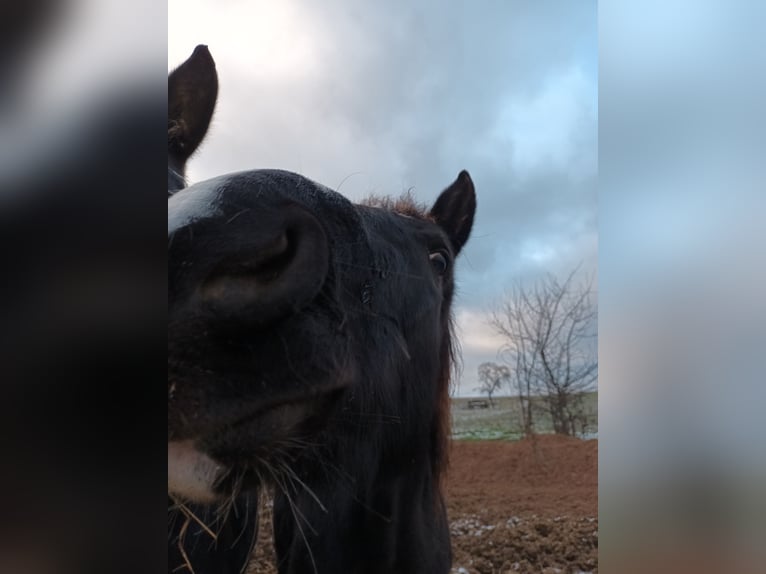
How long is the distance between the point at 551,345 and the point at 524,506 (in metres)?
0.40

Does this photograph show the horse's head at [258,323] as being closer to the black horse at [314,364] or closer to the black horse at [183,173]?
the black horse at [314,364]

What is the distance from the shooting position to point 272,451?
2.80ft

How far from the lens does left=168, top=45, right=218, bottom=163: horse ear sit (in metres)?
1.25

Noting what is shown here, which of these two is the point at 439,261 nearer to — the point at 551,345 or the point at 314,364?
the point at 551,345

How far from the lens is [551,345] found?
47.7 inches

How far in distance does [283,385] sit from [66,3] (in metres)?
0.55

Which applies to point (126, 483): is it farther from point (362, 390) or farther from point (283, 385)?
point (362, 390)

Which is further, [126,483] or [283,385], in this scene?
[283,385]

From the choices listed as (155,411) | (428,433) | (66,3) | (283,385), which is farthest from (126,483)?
(428,433)

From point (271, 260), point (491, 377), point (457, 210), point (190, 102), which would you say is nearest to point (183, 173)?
point (190, 102)

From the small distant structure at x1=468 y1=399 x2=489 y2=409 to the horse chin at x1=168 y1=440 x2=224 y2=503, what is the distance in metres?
0.73

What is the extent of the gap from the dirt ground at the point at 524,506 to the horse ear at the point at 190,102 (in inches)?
41.5

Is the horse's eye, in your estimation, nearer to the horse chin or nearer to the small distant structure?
the small distant structure

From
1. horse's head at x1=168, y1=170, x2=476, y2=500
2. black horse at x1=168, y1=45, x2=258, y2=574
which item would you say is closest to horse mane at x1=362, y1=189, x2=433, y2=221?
horse's head at x1=168, y1=170, x2=476, y2=500
